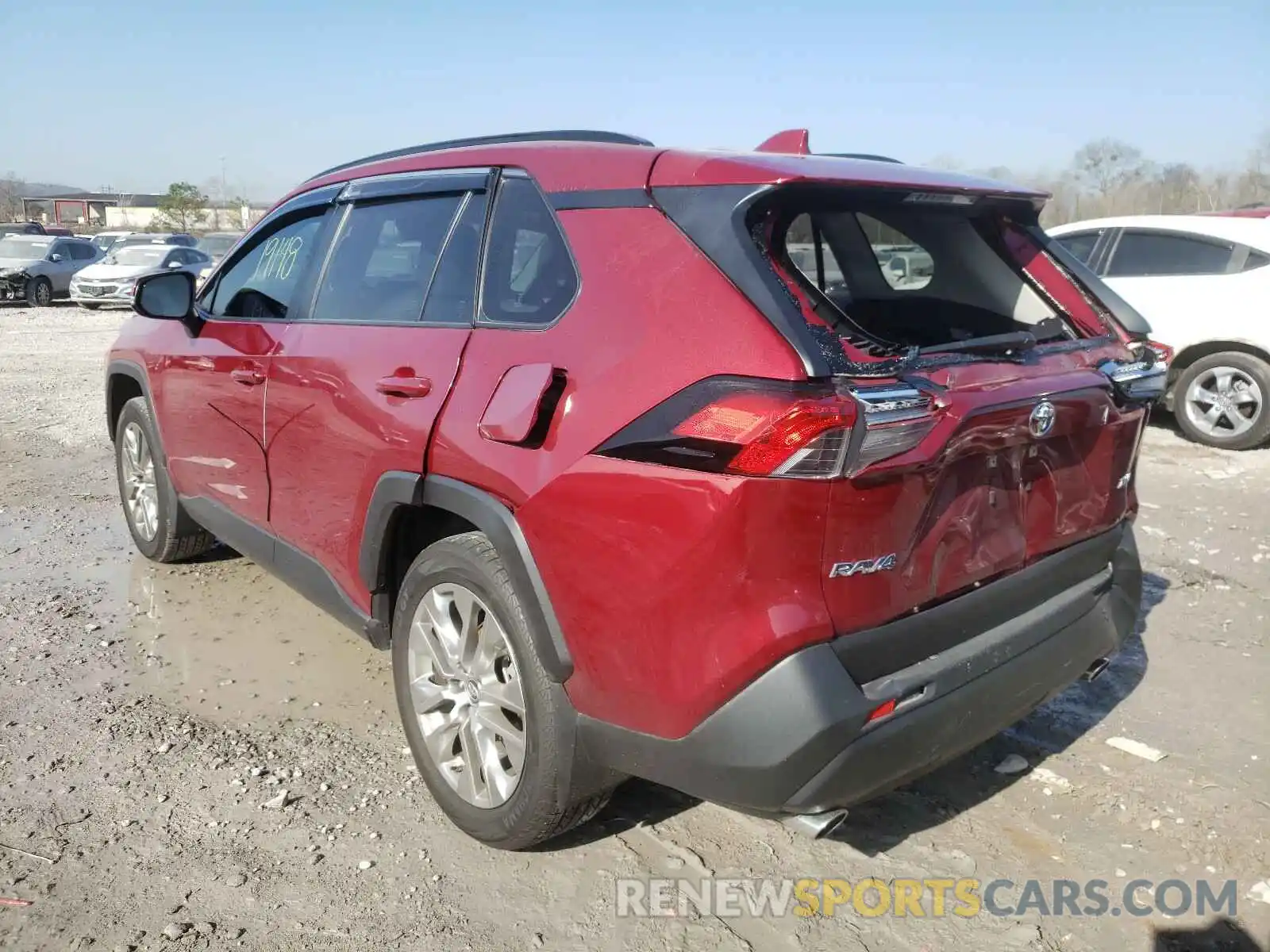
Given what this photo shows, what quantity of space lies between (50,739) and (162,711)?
1.14ft

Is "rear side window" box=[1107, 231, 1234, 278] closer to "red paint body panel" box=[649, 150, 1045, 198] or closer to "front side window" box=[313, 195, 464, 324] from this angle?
"red paint body panel" box=[649, 150, 1045, 198]

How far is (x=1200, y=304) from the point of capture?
8062 mm

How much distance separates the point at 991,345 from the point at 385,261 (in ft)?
6.23

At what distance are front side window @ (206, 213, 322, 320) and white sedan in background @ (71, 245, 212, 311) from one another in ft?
59.1

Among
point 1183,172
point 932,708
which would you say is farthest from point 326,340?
point 1183,172

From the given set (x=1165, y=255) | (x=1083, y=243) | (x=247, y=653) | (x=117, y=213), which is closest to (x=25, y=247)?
(x=1083, y=243)

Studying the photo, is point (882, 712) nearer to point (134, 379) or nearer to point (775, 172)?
point (775, 172)

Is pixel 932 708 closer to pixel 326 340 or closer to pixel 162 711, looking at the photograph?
pixel 326 340

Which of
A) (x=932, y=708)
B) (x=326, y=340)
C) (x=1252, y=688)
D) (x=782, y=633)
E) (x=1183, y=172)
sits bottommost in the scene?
(x=1252, y=688)

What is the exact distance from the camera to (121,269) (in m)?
21.2

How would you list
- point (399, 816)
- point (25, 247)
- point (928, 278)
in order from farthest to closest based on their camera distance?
1. point (25, 247)
2. point (928, 278)
3. point (399, 816)

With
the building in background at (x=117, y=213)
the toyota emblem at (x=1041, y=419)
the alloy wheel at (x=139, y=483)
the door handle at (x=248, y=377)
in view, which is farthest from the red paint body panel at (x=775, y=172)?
the building in background at (x=117, y=213)

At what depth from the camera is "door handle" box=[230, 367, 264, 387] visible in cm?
363

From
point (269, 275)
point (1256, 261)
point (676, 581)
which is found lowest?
point (676, 581)
